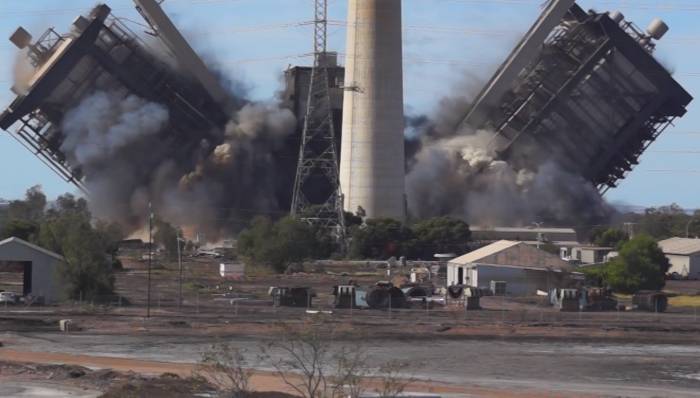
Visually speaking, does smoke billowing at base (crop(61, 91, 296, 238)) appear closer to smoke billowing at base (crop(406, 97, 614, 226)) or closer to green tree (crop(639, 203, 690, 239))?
smoke billowing at base (crop(406, 97, 614, 226))

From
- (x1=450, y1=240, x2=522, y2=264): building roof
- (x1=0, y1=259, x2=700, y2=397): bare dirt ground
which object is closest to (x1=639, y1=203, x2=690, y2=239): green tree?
(x1=450, y1=240, x2=522, y2=264): building roof

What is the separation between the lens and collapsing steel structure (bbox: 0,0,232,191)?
122000mm

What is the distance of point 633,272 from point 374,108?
4604 centimetres

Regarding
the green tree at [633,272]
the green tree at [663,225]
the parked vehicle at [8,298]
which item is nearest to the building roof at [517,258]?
the green tree at [633,272]

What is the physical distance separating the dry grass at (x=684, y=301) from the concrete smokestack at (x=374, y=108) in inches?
2001

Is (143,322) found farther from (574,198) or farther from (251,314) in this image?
(574,198)

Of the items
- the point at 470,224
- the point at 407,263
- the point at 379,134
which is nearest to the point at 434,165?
the point at 470,224

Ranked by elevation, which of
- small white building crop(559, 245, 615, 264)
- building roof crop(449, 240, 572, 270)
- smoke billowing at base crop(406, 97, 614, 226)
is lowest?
building roof crop(449, 240, 572, 270)

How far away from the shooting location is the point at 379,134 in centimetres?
13188

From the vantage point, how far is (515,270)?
8831cm

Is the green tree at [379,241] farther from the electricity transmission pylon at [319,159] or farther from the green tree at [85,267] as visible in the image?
the green tree at [85,267]

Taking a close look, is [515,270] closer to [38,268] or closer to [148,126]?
[38,268]

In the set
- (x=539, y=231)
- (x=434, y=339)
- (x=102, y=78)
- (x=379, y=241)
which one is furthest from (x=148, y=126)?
(x=434, y=339)

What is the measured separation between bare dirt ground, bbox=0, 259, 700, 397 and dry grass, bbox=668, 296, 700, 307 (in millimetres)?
3955
